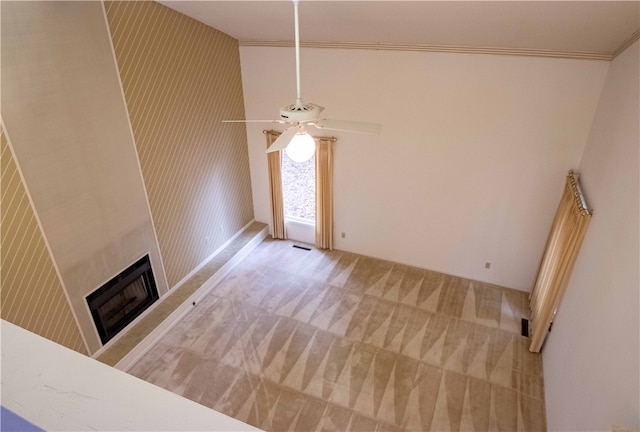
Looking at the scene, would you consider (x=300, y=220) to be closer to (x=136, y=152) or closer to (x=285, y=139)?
(x=136, y=152)

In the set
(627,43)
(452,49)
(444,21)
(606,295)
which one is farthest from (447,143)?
(606,295)

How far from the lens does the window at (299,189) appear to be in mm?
6590

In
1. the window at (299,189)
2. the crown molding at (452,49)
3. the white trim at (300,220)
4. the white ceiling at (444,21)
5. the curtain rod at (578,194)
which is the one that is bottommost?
the white trim at (300,220)

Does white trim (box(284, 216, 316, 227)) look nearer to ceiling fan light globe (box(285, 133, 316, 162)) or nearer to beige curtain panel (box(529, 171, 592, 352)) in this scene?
beige curtain panel (box(529, 171, 592, 352))

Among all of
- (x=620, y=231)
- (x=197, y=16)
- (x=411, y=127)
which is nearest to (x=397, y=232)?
(x=411, y=127)

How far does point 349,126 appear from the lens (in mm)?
3092

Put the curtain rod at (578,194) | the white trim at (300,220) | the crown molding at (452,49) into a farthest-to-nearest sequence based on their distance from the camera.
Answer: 1. the white trim at (300,220)
2. the crown molding at (452,49)
3. the curtain rod at (578,194)

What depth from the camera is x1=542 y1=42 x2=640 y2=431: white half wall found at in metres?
2.51

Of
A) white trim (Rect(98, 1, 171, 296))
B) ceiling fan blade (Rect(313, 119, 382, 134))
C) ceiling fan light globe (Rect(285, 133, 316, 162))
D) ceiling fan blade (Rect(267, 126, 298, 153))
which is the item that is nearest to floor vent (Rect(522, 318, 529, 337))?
ceiling fan blade (Rect(313, 119, 382, 134))

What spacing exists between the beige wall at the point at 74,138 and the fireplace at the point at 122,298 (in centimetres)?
11

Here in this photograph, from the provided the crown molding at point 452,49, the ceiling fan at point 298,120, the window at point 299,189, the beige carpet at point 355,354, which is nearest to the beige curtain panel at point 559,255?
the beige carpet at point 355,354

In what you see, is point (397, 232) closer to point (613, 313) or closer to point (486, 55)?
point (486, 55)

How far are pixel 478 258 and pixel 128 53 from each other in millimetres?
5555

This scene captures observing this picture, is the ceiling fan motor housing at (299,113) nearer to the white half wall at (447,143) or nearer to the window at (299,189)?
the white half wall at (447,143)
